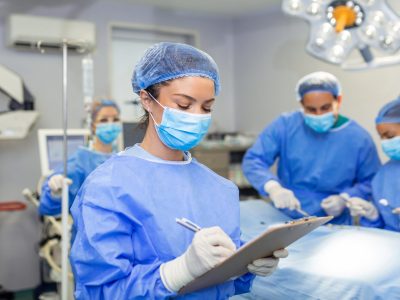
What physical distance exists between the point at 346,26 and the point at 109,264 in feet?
5.00

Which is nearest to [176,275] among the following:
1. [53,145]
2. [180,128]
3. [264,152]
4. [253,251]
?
[253,251]

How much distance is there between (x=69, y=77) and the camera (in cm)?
374

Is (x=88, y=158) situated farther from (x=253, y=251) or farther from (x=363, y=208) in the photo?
(x=253, y=251)

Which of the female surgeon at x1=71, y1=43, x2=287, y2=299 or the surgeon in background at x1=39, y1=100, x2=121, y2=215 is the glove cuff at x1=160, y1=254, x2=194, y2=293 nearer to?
the female surgeon at x1=71, y1=43, x2=287, y2=299

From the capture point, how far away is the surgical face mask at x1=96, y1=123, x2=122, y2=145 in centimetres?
232

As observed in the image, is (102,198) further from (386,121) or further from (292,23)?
(292,23)

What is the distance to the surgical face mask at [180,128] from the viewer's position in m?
1.15

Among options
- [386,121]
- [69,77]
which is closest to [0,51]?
[69,77]

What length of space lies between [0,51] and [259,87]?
2212mm

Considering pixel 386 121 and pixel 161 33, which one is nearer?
pixel 386 121

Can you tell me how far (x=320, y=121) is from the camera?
2.22 metres

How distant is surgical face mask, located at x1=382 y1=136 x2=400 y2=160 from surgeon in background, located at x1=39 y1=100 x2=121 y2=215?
1.27 metres

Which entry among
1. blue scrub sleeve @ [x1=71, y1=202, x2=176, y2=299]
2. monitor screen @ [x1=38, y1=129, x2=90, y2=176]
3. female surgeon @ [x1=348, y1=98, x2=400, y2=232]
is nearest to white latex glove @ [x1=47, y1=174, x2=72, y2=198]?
monitor screen @ [x1=38, y1=129, x2=90, y2=176]

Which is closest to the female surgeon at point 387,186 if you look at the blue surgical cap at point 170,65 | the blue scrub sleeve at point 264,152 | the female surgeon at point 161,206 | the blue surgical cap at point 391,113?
the blue surgical cap at point 391,113
